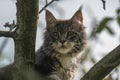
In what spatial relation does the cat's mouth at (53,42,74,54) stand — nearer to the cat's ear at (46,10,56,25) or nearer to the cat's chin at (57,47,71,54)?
the cat's chin at (57,47,71,54)

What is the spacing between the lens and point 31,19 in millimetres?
3807

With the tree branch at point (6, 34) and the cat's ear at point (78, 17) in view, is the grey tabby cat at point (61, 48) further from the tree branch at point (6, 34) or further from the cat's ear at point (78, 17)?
the tree branch at point (6, 34)

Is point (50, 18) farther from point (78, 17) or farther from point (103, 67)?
point (103, 67)

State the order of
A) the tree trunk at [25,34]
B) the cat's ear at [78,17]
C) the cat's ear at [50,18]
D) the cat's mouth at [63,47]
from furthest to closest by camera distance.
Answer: the cat's ear at [78,17] < the cat's ear at [50,18] < the cat's mouth at [63,47] < the tree trunk at [25,34]

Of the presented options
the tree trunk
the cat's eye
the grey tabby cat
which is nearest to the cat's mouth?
the grey tabby cat

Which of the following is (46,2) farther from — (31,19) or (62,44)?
(62,44)

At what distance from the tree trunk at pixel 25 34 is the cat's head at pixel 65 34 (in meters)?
1.84

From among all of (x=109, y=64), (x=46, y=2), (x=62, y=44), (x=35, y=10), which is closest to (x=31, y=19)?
(x=35, y=10)

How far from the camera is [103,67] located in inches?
135

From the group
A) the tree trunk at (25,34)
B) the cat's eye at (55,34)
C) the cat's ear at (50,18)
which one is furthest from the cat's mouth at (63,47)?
the tree trunk at (25,34)

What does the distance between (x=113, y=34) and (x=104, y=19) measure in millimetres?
188

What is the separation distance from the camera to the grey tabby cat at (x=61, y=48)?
5.70m

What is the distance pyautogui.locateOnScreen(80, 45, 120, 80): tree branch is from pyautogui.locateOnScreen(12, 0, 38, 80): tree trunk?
683mm

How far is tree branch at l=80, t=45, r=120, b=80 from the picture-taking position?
3395 millimetres
